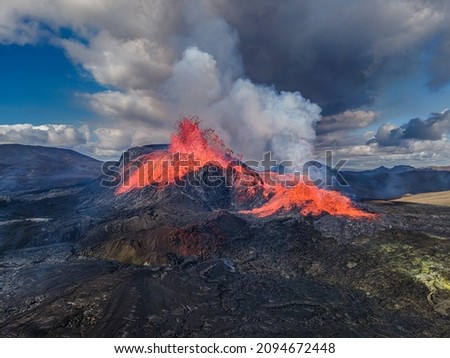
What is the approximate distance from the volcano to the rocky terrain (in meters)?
0.10

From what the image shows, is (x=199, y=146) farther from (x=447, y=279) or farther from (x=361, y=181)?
(x=361, y=181)

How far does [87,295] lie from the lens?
19.7m

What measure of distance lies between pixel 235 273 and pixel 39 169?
12157 centimetres

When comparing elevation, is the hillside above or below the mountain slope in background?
below

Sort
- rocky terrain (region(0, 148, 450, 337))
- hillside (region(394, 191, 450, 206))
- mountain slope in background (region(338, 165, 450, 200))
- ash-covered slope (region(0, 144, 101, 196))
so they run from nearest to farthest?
rocky terrain (region(0, 148, 450, 337)), hillside (region(394, 191, 450, 206)), ash-covered slope (region(0, 144, 101, 196)), mountain slope in background (region(338, 165, 450, 200))

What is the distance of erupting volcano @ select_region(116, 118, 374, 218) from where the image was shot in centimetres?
4050

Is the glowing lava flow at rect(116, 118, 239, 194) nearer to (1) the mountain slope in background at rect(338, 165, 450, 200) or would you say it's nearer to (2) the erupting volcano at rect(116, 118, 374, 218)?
(2) the erupting volcano at rect(116, 118, 374, 218)

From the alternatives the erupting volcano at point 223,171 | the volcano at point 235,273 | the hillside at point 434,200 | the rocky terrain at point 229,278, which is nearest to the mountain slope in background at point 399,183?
the hillside at point 434,200

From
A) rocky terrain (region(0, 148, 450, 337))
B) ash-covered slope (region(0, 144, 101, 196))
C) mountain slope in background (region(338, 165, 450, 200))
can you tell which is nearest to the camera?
rocky terrain (region(0, 148, 450, 337))

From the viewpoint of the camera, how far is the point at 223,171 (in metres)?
59.0

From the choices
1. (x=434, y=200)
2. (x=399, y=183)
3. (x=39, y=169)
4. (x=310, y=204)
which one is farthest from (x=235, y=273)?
(x=399, y=183)

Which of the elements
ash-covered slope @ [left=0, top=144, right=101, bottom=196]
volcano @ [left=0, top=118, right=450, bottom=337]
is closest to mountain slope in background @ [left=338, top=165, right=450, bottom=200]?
volcano @ [left=0, top=118, right=450, bottom=337]

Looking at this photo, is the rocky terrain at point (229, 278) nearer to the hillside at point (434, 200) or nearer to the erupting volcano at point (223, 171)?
the erupting volcano at point (223, 171)

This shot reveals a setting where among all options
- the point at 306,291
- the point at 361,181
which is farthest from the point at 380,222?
the point at 361,181
